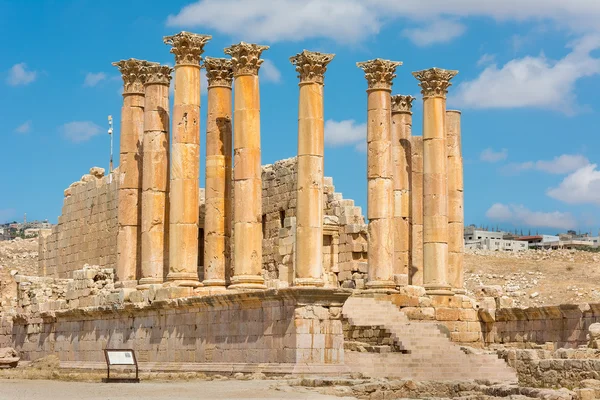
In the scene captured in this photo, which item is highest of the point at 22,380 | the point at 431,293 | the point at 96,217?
the point at 96,217

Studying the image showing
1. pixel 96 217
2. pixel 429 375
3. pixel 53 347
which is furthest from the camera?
pixel 96 217

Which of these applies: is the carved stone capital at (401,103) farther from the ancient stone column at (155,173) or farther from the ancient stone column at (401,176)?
the ancient stone column at (155,173)

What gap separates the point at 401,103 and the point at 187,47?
341 inches

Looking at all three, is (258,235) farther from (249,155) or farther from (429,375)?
(429,375)

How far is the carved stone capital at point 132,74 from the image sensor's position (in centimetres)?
3472

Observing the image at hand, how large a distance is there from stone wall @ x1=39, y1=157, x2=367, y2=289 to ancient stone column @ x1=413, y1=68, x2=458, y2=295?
2310 millimetres

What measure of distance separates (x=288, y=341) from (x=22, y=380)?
724 centimetres

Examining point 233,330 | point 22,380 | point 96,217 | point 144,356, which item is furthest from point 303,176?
point 96,217

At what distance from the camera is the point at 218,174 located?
104ft

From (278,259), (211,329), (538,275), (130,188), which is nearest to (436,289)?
(278,259)

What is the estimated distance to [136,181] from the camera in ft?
113

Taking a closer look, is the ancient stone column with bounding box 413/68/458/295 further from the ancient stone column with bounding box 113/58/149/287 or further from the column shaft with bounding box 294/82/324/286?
the ancient stone column with bounding box 113/58/149/287

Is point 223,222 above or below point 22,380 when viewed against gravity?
above

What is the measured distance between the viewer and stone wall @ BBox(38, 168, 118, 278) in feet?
137
